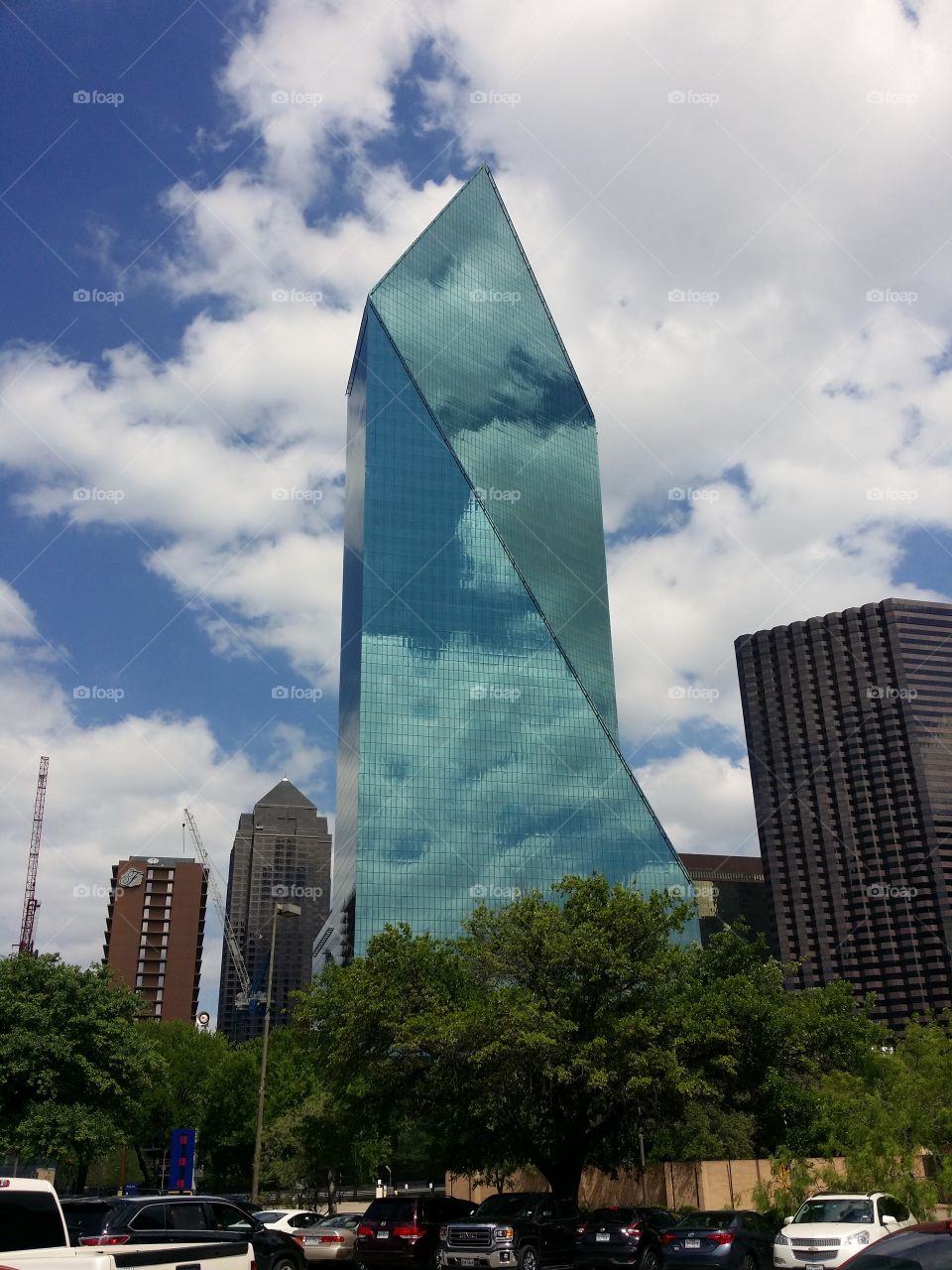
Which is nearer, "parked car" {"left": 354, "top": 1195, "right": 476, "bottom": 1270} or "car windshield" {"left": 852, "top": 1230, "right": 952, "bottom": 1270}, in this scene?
"car windshield" {"left": 852, "top": 1230, "right": 952, "bottom": 1270}

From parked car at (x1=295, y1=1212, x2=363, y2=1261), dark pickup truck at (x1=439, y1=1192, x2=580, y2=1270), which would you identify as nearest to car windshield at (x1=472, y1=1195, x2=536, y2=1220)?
dark pickup truck at (x1=439, y1=1192, x2=580, y2=1270)

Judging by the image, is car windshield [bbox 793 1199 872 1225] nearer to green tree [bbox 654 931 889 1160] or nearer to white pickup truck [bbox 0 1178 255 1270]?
green tree [bbox 654 931 889 1160]

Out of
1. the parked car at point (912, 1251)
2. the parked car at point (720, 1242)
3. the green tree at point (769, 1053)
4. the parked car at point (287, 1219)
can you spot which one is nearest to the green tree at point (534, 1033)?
the green tree at point (769, 1053)

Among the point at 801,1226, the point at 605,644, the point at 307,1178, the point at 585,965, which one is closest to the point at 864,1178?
the point at 801,1226

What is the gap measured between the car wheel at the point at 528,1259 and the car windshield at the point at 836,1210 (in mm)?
5768

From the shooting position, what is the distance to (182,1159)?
37344 millimetres

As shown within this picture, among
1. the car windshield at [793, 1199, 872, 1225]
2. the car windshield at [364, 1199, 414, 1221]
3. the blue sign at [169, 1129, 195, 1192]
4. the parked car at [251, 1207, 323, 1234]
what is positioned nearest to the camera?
the car windshield at [793, 1199, 872, 1225]

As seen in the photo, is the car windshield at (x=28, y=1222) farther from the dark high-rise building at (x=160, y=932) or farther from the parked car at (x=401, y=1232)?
the dark high-rise building at (x=160, y=932)

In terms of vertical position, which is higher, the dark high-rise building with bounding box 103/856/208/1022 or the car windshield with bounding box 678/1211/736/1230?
the dark high-rise building with bounding box 103/856/208/1022

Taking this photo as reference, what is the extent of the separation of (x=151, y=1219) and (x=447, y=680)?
11583 cm

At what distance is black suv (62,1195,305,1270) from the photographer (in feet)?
51.5

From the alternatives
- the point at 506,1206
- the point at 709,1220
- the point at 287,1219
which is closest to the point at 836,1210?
the point at 709,1220

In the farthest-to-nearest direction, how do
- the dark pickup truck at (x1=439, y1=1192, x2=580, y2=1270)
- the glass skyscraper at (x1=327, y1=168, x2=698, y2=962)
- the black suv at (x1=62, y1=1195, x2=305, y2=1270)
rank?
the glass skyscraper at (x1=327, y1=168, x2=698, y2=962), the dark pickup truck at (x1=439, y1=1192, x2=580, y2=1270), the black suv at (x1=62, y1=1195, x2=305, y2=1270)

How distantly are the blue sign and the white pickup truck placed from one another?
26.1 m
